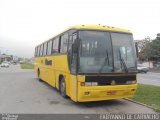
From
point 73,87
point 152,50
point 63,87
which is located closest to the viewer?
point 73,87

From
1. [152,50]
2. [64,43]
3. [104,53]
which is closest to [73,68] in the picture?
[104,53]

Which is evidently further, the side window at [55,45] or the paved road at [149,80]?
the paved road at [149,80]

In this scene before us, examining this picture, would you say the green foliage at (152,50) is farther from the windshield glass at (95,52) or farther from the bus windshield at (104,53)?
the windshield glass at (95,52)

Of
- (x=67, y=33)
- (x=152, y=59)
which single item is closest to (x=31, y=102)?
(x=67, y=33)

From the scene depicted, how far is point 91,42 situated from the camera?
1058cm

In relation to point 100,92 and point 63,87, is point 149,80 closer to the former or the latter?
point 63,87

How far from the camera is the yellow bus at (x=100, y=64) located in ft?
33.1

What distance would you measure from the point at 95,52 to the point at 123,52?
119 centimetres

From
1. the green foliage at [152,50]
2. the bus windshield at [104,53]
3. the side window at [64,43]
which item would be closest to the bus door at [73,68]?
the bus windshield at [104,53]

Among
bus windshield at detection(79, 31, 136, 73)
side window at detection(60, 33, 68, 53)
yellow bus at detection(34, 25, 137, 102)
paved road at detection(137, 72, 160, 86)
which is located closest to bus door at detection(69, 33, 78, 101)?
yellow bus at detection(34, 25, 137, 102)

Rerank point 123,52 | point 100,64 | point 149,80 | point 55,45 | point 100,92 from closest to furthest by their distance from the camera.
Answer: point 100,92 < point 100,64 < point 123,52 < point 55,45 < point 149,80

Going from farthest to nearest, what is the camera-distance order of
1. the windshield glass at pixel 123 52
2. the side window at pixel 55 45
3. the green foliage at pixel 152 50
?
the green foliage at pixel 152 50 < the side window at pixel 55 45 < the windshield glass at pixel 123 52

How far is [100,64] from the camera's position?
10.4 meters

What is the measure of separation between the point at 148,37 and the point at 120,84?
62.5 m
